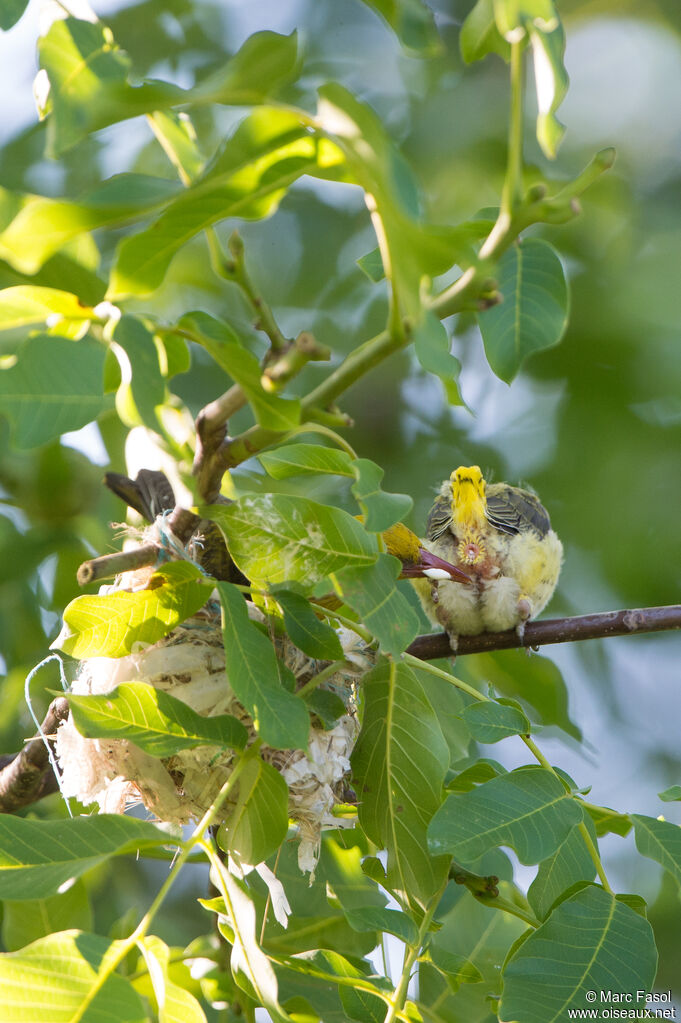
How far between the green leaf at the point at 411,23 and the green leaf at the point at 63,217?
13.2 inches

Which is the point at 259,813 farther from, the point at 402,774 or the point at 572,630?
the point at 572,630

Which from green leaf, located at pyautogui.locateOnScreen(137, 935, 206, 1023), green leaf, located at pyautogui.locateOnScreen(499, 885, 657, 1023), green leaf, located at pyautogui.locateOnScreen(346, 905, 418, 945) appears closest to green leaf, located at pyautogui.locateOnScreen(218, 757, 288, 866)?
green leaf, located at pyautogui.locateOnScreen(346, 905, 418, 945)

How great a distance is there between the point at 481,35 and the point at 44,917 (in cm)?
196

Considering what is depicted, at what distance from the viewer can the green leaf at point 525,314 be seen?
125 cm

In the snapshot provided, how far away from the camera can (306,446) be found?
4.65ft

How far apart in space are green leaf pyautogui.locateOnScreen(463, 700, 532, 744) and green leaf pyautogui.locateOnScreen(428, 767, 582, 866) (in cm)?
7

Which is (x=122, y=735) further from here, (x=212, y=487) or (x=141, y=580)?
(x=141, y=580)

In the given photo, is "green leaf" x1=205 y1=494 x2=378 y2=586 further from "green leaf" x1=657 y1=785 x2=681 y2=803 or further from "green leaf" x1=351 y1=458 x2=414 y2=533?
"green leaf" x1=657 y1=785 x2=681 y2=803

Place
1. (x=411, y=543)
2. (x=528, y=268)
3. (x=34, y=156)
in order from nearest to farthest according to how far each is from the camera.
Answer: (x=528, y=268)
(x=411, y=543)
(x=34, y=156)

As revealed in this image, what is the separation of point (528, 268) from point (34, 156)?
3.21m

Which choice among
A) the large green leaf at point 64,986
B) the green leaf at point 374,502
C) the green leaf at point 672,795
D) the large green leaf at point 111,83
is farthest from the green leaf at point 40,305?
the green leaf at point 672,795

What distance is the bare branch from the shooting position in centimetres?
202

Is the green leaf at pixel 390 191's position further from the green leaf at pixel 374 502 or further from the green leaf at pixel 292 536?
the green leaf at pixel 292 536

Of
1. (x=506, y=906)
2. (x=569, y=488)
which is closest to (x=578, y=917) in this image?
(x=506, y=906)
